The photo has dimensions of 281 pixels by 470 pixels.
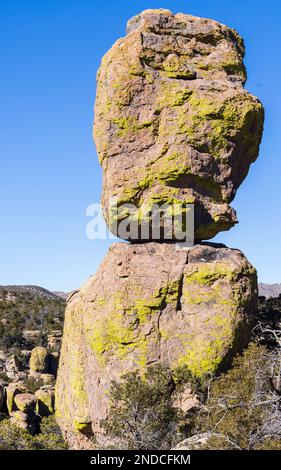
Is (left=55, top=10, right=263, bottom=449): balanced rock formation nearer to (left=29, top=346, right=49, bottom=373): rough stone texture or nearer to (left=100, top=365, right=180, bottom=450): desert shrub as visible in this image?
(left=100, top=365, right=180, bottom=450): desert shrub

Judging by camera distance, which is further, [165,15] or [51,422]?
[51,422]

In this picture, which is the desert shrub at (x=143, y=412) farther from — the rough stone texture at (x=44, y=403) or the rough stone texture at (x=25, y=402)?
the rough stone texture at (x=44, y=403)

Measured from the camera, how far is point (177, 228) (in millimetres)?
14469

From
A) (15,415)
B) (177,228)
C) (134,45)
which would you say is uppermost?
(134,45)

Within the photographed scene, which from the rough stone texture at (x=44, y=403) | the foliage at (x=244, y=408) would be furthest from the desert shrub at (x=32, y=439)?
the foliage at (x=244, y=408)

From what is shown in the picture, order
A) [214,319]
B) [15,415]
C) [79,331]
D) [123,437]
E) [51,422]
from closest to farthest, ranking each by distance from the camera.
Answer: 1. [123,437]
2. [214,319]
3. [79,331]
4. [51,422]
5. [15,415]

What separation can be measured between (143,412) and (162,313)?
88.3 inches

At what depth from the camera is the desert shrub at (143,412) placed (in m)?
12.4

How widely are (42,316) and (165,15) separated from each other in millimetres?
26467

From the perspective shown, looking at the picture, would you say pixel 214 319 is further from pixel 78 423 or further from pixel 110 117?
pixel 110 117

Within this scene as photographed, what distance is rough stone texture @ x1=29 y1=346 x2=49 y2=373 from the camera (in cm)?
2772

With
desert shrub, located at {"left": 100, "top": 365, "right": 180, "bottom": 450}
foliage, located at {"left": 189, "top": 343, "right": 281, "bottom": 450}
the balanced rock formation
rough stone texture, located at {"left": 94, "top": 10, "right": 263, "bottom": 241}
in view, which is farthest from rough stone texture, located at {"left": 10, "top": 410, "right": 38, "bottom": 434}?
foliage, located at {"left": 189, "top": 343, "right": 281, "bottom": 450}

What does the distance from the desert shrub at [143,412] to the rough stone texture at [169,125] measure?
146 inches
